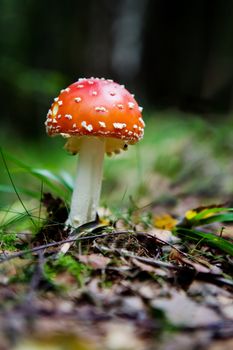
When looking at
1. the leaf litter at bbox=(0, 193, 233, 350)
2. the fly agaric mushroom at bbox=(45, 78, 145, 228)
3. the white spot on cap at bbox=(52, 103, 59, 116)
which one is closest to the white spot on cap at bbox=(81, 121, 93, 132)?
the fly agaric mushroom at bbox=(45, 78, 145, 228)

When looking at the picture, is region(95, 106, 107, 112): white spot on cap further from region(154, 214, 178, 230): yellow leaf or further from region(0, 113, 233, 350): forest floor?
region(154, 214, 178, 230): yellow leaf

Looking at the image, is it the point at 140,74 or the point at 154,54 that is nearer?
the point at 140,74

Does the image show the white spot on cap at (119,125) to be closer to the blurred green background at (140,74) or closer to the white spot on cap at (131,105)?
the white spot on cap at (131,105)

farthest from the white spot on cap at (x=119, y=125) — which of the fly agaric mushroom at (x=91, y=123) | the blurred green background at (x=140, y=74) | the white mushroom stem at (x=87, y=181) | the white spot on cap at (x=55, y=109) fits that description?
the blurred green background at (x=140, y=74)

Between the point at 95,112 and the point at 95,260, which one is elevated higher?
the point at 95,112

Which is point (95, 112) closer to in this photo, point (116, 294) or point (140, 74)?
point (116, 294)

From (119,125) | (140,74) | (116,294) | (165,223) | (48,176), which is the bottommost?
(116,294)

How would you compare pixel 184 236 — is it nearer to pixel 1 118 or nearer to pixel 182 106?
pixel 182 106

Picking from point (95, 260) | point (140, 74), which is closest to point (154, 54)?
point (140, 74)
